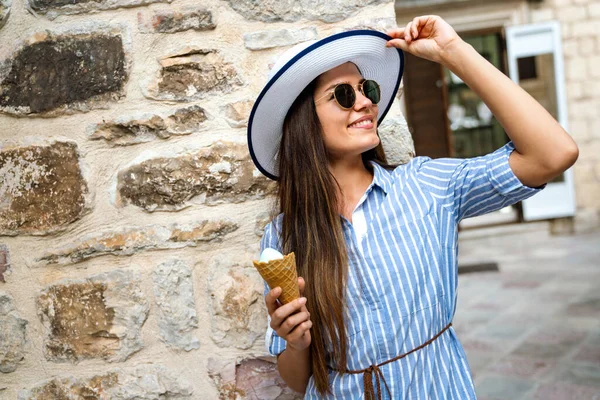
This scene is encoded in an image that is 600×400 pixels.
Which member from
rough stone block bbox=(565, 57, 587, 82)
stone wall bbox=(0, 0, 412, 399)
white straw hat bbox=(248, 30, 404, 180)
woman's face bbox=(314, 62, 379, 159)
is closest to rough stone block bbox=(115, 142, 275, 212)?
stone wall bbox=(0, 0, 412, 399)

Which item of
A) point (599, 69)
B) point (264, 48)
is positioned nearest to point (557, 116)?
point (599, 69)

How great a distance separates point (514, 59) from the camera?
8.14 meters

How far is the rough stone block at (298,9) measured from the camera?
1.79 meters

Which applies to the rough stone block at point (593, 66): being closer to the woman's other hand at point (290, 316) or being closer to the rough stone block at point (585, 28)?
the rough stone block at point (585, 28)

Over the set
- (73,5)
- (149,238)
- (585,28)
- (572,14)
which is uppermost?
(572,14)

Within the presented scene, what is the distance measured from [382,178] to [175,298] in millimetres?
792

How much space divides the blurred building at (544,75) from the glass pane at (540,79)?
0.01 meters

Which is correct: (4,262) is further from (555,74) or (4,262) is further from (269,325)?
(555,74)

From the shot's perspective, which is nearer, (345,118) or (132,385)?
(345,118)

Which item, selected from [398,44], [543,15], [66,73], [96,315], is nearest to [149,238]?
[96,315]

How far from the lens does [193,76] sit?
72.1 inches

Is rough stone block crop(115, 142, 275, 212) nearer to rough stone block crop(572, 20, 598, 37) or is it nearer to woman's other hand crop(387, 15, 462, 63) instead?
woman's other hand crop(387, 15, 462, 63)

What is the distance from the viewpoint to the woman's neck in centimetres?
162

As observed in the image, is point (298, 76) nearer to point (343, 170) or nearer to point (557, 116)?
point (343, 170)
